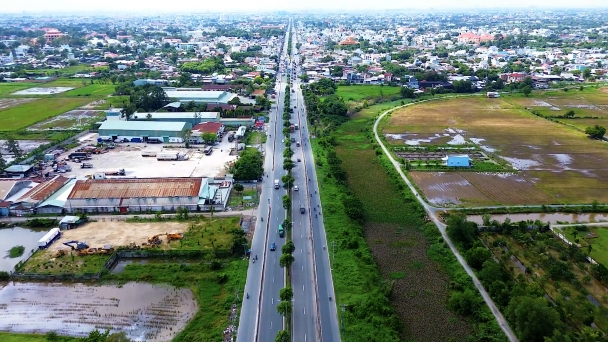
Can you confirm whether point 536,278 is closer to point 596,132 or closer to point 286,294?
point 286,294

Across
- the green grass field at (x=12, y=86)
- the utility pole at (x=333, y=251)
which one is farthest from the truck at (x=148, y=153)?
the green grass field at (x=12, y=86)

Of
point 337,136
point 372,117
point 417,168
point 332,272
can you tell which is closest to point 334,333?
point 332,272

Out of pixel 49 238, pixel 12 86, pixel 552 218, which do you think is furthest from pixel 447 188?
pixel 12 86

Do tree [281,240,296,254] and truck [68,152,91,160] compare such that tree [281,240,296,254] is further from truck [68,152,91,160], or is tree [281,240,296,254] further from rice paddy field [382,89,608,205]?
truck [68,152,91,160]

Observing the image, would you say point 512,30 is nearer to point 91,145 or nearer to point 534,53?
point 534,53

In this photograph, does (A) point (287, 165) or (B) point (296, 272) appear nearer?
(B) point (296, 272)

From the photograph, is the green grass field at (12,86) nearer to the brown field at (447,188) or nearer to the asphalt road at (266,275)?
the asphalt road at (266,275)
